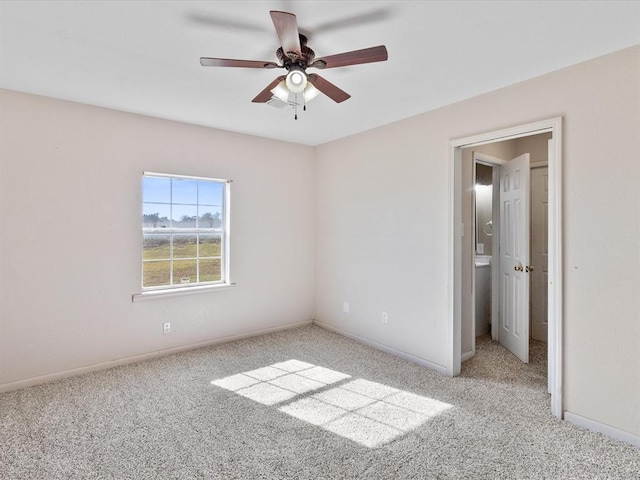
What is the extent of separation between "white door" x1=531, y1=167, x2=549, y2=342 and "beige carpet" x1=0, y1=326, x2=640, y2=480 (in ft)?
3.72

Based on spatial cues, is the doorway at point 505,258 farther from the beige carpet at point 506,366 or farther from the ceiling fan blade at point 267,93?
the ceiling fan blade at point 267,93

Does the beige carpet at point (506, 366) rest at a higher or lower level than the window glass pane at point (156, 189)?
lower

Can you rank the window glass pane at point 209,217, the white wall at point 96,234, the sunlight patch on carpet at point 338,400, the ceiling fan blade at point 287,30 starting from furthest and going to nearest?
the window glass pane at point 209,217
the white wall at point 96,234
the sunlight patch on carpet at point 338,400
the ceiling fan blade at point 287,30

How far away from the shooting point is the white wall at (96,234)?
2840 mm

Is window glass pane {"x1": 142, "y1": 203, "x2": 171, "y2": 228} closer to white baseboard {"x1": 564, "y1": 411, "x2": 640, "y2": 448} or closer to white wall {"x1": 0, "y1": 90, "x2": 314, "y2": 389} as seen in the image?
white wall {"x1": 0, "y1": 90, "x2": 314, "y2": 389}

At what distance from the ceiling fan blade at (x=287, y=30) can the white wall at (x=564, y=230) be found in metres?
1.87

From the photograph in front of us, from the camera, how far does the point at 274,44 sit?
2.15 metres

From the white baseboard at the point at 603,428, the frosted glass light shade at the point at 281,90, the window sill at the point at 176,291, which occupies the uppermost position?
the frosted glass light shade at the point at 281,90

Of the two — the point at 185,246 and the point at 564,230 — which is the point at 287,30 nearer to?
the point at 564,230

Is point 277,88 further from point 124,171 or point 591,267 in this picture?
point 591,267

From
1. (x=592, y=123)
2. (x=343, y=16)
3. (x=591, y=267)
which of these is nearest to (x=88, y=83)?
(x=343, y=16)

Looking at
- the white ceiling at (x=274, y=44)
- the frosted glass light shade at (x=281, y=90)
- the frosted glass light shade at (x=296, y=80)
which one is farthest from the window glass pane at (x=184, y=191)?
the frosted glass light shade at (x=296, y=80)

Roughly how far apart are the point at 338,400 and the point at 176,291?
2.08 meters

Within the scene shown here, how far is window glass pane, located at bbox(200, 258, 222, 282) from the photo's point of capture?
396cm
